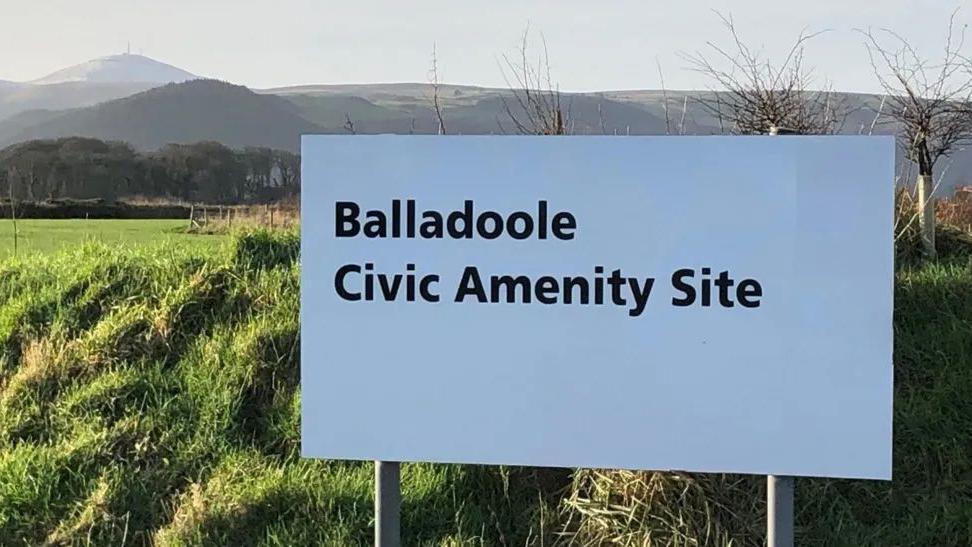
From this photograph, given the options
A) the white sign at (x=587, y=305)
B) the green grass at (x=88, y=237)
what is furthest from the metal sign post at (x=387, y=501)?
the green grass at (x=88, y=237)

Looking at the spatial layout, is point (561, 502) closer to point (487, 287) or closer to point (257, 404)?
point (487, 287)

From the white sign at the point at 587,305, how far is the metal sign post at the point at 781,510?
Answer: 9 cm

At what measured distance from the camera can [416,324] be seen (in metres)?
3.21

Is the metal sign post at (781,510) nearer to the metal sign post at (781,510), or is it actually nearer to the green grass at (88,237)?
the metal sign post at (781,510)

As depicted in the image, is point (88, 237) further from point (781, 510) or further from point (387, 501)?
point (781, 510)

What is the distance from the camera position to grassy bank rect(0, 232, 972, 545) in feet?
12.9

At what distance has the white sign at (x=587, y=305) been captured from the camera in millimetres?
3072

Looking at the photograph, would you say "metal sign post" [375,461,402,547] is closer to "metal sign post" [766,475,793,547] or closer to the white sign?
the white sign

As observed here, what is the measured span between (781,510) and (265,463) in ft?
7.54

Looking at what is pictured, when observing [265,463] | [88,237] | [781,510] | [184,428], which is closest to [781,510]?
[781,510]

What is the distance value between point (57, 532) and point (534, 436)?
7.31ft

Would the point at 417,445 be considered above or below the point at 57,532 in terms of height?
above

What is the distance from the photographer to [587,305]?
124 inches

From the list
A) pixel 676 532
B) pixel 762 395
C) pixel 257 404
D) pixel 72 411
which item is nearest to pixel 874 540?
pixel 676 532
